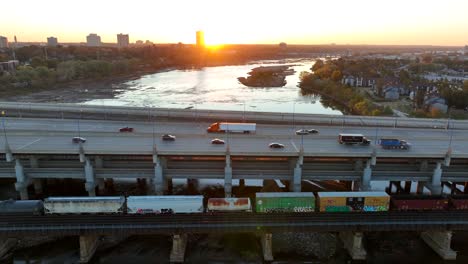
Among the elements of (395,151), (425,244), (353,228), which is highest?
(395,151)

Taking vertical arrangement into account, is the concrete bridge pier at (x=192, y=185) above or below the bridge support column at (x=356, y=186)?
below

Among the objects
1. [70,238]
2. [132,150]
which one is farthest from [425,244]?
[70,238]

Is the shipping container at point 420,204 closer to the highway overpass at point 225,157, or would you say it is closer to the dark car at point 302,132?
the highway overpass at point 225,157

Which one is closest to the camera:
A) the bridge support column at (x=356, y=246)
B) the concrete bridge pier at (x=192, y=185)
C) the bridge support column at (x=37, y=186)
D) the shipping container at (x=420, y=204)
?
the bridge support column at (x=356, y=246)

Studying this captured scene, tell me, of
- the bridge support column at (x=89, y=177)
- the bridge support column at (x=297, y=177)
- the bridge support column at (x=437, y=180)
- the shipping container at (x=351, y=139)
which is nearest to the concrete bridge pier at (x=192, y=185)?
the bridge support column at (x=89, y=177)

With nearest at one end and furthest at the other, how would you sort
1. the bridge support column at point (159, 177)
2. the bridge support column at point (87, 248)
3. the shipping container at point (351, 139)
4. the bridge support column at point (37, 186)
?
1. the bridge support column at point (87, 248)
2. the bridge support column at point (159, 177)
3. the shipping container at point (351, 139)
4. the bridge support column at point (37, 186)

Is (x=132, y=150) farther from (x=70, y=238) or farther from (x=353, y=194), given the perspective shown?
(x=353, y=194)

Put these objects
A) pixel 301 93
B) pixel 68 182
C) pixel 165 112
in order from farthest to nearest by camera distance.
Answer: pixel 301 93, pixel 165 112, pixel 68 182

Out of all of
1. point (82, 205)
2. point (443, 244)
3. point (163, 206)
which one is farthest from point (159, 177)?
point (443, 244)
